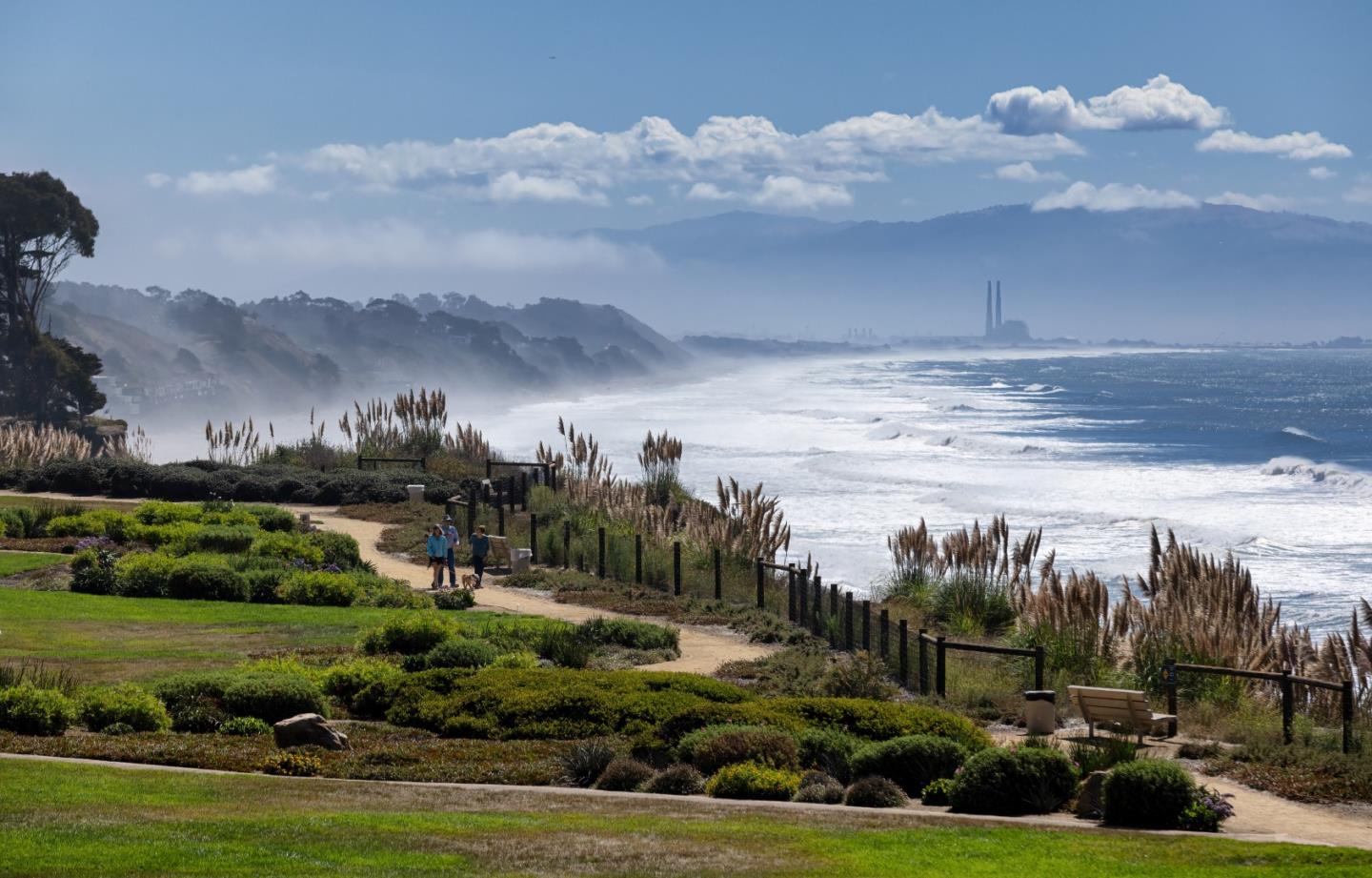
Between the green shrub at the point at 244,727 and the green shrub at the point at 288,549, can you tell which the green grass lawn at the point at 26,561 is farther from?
the green shrub at the point at 244,727

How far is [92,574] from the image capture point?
29062 mm

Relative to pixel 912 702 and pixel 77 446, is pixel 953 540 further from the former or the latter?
pixel 77 446

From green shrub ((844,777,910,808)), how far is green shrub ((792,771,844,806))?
140mm

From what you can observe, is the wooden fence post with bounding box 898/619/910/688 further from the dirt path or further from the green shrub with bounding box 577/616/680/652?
the green shrub with bounding box 577/616/680/652

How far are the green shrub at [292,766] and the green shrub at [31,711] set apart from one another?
258cm

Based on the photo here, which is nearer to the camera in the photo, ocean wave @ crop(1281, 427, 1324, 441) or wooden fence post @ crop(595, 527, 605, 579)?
wooden fence post @ crop(595, 527, 605, 579)

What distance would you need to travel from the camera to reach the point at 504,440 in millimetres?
94375

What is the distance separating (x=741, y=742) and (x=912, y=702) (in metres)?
4.89

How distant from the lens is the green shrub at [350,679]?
19.7 metres

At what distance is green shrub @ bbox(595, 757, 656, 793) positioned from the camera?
15367 mm

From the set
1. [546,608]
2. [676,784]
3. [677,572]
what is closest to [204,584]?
[546,608]

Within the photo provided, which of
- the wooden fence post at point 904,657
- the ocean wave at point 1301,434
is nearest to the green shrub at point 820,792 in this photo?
the wooden fence post at point 904,657

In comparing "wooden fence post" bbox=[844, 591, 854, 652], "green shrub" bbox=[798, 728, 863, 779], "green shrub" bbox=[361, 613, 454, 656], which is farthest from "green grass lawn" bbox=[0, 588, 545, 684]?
"green shrub" bbox=[798, 728, 863, 779]

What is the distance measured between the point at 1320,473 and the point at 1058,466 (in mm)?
10736
